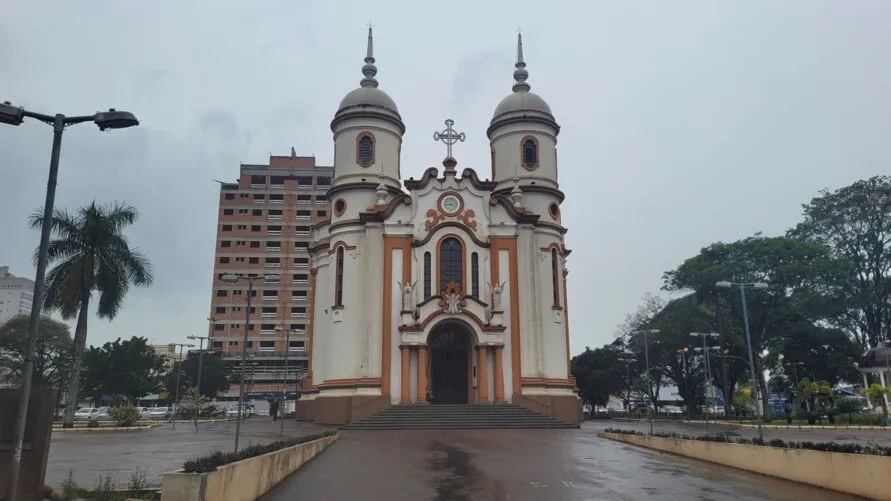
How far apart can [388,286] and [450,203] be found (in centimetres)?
606

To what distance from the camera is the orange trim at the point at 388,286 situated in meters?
35.0

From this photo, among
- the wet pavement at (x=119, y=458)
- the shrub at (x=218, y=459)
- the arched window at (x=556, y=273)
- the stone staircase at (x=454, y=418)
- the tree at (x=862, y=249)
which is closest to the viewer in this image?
the shrub at (x=218, y=459)

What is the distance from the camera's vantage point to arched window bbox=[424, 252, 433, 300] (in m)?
36.6

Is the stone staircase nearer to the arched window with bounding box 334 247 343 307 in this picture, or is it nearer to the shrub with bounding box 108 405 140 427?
the arched window with bounding box 334 247 343 307

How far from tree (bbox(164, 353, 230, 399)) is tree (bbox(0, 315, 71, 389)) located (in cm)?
1103

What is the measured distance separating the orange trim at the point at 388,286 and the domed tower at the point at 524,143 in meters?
8.40

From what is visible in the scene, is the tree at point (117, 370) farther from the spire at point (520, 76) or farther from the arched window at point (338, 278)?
the spire at point (520, 76)

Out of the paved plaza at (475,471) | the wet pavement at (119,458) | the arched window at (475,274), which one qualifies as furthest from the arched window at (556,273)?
the wet pavement at (119,458)

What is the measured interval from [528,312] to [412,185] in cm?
964

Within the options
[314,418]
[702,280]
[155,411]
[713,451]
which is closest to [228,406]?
[155,411]

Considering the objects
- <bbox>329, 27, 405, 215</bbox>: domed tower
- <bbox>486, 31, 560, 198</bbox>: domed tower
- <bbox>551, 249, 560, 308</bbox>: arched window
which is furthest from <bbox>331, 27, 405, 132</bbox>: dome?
<bbox>551, 249, 560, 308</bbox>: arched window

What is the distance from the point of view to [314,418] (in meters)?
37.2

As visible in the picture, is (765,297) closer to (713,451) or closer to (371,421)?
(371,421)

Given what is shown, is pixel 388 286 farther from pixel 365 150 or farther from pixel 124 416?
pixel 124 416
